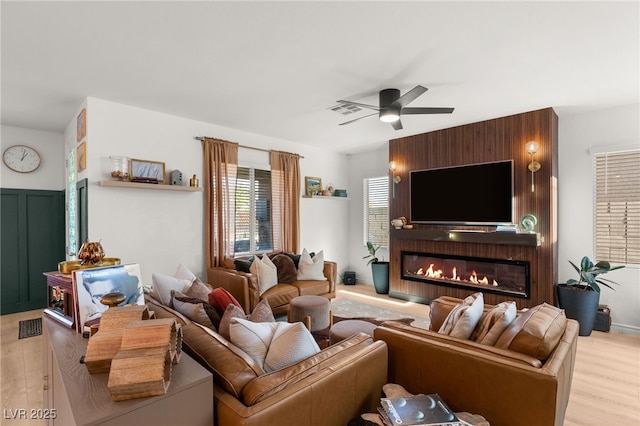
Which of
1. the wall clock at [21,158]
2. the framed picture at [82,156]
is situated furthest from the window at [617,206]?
the wall clock at [21,158]

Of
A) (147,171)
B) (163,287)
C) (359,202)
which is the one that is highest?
(147,171)

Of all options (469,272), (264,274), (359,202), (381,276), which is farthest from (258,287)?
(359,202)

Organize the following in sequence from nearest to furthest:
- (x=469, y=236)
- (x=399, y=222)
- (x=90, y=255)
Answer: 1. (x=90, y=255)
2. (x=469, y=236)
3. (x=399, y=222)

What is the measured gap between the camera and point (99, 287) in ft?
5.22

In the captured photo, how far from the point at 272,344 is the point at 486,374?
109cm

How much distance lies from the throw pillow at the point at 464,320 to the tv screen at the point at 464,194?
2.75 m

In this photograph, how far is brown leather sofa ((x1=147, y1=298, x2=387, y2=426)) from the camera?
3.86 ft

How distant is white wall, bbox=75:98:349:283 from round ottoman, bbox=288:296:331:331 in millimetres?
1814

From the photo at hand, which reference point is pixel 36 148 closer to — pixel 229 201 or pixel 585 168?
pixel 229 201

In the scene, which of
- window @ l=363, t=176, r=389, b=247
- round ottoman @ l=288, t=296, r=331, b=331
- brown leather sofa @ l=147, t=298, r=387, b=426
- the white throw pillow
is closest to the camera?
brown leather sofa @ l=147, t=298, r=387, b=426

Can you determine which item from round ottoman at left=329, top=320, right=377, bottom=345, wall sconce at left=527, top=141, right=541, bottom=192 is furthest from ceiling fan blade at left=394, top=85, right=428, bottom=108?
round ottoman at left=329, top=320, right=377, bottom=345

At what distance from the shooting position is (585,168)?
163 inches

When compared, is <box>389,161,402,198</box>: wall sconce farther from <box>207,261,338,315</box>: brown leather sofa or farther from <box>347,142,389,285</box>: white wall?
<box>207,261,338,315</box>: brown leather sofa

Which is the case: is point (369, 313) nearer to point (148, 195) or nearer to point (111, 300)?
point (148, 195)
